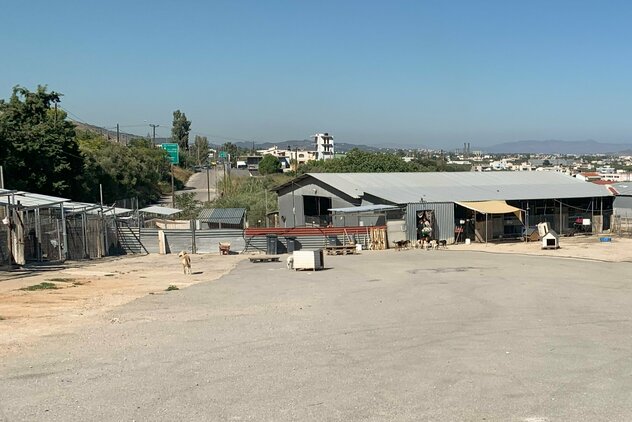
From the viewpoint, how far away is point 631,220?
43.7 m

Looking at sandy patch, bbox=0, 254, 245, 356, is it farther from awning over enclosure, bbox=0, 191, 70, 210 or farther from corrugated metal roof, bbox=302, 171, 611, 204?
corrugated metal roof, bbox=302, 171, 611, 204

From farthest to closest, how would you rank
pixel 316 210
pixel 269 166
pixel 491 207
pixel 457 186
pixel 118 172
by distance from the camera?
pixel 269 166, pixel 118 172, pixel 457 186, pixel 316 210, pixel 491 207

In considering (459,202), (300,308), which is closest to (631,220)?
(459,202)

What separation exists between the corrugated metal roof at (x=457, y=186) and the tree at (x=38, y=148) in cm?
2067

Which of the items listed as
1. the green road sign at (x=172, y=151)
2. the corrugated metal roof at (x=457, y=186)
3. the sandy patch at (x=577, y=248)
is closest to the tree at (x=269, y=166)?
the green road sign at (x=172, y=151)

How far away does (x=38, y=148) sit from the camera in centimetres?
4678

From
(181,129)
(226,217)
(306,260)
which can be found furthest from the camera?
(181,129)

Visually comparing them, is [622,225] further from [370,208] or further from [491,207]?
[370,208]

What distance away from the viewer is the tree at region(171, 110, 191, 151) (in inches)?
6762

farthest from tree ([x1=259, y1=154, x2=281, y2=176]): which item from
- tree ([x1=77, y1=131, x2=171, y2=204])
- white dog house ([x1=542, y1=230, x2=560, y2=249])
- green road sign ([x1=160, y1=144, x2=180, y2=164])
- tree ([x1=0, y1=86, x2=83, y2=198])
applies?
white dog house ([x1=542, y1=230, x2=560, y2=249])

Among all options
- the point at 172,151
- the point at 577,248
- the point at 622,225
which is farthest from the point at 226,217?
the point at 172,151

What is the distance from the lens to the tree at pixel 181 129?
171750 millimetres

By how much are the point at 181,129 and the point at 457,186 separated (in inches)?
5393

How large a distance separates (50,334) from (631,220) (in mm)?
41683
